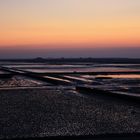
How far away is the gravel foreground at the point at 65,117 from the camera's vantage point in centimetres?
742

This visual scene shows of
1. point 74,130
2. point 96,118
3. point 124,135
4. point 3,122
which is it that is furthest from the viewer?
point 96,118

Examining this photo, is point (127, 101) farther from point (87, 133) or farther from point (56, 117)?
point (87, 133)

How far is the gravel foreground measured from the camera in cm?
742

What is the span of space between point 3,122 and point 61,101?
172 inches

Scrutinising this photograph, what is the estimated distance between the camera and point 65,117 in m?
9.15

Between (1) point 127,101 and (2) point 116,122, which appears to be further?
(1) point 127,101

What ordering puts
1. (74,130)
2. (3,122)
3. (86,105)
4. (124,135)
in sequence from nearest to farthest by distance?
(124,135), (74,130), (3,122), (86,105)

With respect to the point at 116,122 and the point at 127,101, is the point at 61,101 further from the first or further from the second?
the point at 116,122

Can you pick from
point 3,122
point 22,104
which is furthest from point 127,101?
point 3,122

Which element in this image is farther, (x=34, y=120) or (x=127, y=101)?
(x=127, y=101)

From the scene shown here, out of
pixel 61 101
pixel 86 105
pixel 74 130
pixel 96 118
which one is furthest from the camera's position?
pixel 61 101

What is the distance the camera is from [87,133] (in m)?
7.22

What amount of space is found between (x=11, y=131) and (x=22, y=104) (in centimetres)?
434

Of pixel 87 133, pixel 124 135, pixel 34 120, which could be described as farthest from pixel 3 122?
pixel 124 135
